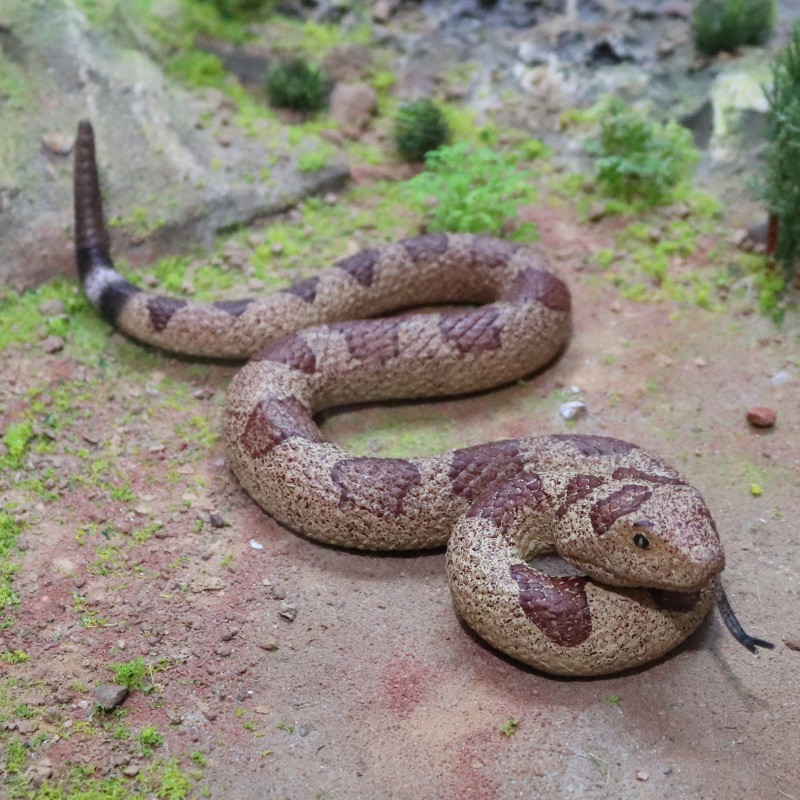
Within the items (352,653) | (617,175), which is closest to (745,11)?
(617,175)

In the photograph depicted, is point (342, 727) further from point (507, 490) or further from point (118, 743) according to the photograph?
point (507, 490)

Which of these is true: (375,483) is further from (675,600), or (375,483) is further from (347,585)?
(675,600)

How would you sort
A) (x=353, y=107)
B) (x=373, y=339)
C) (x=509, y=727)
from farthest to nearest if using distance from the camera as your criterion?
(x=353, y=107)
(x=373, y=339)
(x=509, y=727)

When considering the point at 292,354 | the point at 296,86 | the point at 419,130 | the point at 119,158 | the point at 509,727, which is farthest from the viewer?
→ the point at 296,86

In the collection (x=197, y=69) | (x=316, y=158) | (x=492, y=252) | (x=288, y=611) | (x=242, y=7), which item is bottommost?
(x=288, y=611)

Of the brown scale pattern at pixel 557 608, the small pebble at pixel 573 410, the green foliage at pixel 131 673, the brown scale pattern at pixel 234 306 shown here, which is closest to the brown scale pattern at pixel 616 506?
the brown scale pattern at pixel 557 608

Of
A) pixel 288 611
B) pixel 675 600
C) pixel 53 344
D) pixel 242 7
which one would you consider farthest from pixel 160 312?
pixel 242 7

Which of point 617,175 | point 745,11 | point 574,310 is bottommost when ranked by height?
point 574,310

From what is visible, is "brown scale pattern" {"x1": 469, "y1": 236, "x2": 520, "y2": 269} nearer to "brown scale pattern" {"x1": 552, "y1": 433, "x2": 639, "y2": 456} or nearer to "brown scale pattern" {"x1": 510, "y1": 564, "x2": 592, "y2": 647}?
"brown scale pattern" {"x1": 552, "y1": 433, "x2": 639, "y2": 456}
